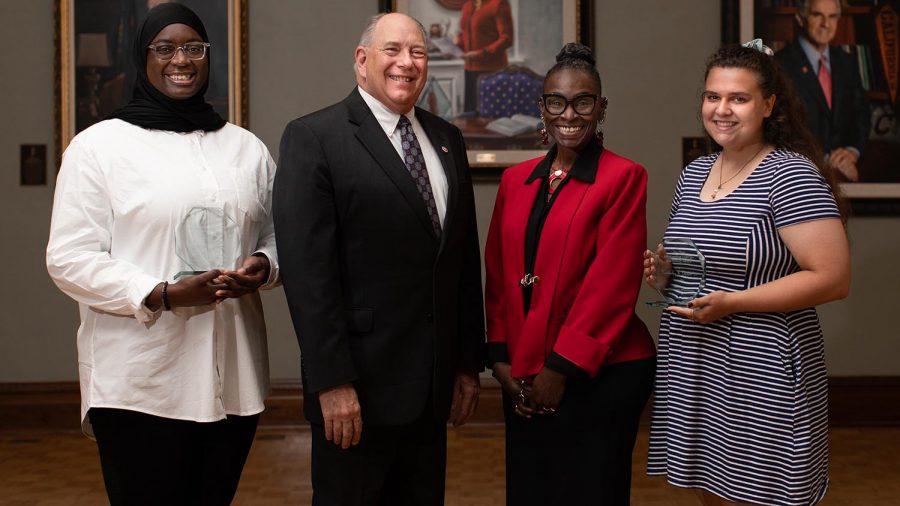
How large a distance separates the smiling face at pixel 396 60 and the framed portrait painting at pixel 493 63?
9.59ft

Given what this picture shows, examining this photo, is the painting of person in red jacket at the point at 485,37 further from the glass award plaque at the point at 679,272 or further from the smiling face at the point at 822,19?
the glass award plaque at the point at 679,272

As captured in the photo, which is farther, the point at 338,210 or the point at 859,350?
the point at 859,350

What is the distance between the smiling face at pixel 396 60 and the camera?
8.17 ft

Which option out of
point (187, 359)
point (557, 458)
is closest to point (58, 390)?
point (187, 359)

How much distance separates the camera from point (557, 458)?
263cm

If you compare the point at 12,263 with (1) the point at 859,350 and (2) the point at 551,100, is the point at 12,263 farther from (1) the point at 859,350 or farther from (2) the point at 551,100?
(1) the point at 859,350

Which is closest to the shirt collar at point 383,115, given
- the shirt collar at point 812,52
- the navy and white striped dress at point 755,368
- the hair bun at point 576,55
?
the hair bun at point 576,55

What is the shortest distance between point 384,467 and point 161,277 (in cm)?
79

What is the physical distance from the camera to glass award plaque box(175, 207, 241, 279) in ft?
7.72

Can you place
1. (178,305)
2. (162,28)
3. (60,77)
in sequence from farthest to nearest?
1. (60,77)
2. (162,28)
3. (178,305)

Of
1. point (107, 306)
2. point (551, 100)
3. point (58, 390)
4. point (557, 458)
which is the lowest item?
point (58, 390)

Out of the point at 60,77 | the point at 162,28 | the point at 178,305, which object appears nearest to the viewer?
the point at 178,305

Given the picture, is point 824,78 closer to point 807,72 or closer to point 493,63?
point 807,72

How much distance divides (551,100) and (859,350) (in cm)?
379
